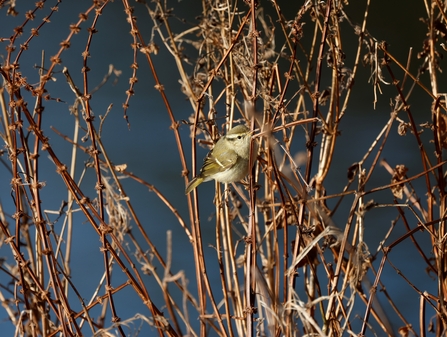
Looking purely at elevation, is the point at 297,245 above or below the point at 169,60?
below

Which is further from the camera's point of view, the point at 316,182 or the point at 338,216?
the point at 338,216

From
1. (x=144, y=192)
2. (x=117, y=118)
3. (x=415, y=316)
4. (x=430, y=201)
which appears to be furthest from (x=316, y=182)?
(x=117, y=118)

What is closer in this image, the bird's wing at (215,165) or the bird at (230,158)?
the bird at (230,158)

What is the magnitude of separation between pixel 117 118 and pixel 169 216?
1.09 meters

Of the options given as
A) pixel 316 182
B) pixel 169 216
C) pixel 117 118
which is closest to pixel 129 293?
pixel 169 216

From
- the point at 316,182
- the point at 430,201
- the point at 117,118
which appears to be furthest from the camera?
the point at 117,118

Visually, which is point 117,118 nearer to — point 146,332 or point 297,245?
point 146,332

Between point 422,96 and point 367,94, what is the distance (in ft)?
1.34

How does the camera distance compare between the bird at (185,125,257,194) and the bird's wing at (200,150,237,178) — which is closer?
the bird at (185,125,257,194)

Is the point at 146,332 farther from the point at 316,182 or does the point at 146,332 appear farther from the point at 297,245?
the point at 297,245

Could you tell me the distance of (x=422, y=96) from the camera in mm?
4172

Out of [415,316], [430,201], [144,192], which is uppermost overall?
[430,201]

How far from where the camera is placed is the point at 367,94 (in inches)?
169

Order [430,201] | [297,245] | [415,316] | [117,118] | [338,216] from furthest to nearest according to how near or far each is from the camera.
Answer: [117,118], [338,216], [415,316], [430,201], [297,245]
